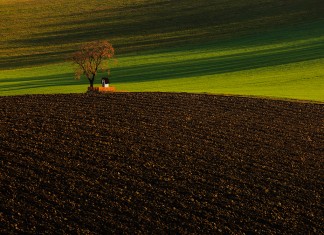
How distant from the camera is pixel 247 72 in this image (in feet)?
174

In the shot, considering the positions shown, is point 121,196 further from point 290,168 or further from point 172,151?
point 290,168

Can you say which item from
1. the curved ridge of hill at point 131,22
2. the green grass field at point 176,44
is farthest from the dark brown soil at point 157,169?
the curved ridge of hill at point 131,22

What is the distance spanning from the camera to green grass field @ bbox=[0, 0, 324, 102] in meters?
49.0

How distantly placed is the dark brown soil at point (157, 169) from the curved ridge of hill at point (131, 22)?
39867 mm

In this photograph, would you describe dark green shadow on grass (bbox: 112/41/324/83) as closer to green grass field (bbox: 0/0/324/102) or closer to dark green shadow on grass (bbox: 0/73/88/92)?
green grass field (bbox: 0/0/324/102)

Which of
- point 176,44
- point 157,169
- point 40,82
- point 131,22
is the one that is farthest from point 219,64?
point 157,169

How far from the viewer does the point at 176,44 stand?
69.8 metres

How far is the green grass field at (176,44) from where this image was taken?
161 feet

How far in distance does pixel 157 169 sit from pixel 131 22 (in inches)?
2389

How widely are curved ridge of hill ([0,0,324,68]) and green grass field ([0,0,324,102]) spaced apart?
4.5 inches

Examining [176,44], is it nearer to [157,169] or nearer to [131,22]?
[131,22]

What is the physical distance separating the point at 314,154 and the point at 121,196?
839 cm

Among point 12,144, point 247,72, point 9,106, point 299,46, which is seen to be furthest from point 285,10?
point 12,144

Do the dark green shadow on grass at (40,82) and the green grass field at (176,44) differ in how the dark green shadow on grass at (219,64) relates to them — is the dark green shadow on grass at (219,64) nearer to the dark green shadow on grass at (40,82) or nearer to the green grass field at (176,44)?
the green grass field at (176,44)
